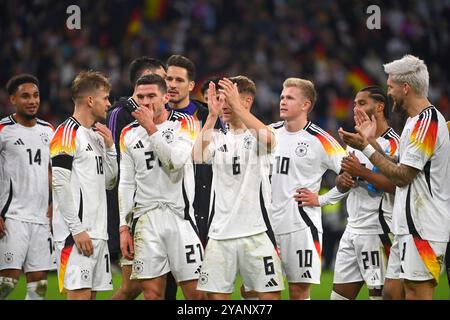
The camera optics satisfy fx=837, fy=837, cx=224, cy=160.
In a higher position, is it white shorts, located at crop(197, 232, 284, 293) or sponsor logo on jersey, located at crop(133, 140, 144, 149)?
sponsor logo on jersey, located at crop(133, 140, 144, 149)

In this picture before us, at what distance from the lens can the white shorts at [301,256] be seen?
728cm

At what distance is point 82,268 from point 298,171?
214 cm

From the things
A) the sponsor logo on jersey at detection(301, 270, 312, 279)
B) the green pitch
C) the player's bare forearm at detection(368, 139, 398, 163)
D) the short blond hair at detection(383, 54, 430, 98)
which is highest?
the short blond hair at detection(383, 54, 430, 98)

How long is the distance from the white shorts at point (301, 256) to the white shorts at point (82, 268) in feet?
5.16

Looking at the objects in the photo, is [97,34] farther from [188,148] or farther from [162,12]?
[188,148]

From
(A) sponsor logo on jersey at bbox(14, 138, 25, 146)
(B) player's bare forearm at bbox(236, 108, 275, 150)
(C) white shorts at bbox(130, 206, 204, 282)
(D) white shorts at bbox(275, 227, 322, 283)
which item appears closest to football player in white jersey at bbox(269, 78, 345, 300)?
(D) white shorts at bbox(275, 227, 322, 283)

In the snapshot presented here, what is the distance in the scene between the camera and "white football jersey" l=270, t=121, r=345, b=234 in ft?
24.5

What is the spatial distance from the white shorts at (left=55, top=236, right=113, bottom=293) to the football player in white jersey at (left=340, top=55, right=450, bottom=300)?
7.40 feet

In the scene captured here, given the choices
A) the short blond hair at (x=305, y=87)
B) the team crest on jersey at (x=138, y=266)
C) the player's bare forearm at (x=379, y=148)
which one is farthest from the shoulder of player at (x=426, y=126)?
the team crest on jersey at (x=138, y=266)

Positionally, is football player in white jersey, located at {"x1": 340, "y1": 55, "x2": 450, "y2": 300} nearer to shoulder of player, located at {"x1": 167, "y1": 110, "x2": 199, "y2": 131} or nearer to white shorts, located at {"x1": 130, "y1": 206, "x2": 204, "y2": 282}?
shoulder of player, located at {"x1": 167, "y1": 110, "x2": 199, "y2": 131}

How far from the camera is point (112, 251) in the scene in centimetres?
788

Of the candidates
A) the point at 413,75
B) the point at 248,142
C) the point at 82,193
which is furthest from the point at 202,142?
the point at 413,75

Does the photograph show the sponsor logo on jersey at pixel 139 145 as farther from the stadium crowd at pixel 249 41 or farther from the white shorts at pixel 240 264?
the stadium crowd at pixel 249 41

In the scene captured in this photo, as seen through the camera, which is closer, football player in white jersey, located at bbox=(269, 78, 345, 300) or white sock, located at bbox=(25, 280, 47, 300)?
football player in white jersey, located at bbox=(269, 78, 345, 300)
